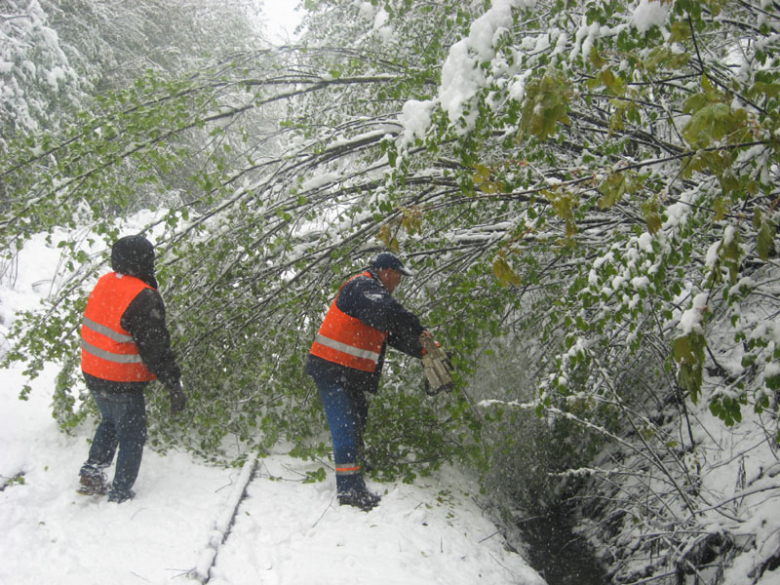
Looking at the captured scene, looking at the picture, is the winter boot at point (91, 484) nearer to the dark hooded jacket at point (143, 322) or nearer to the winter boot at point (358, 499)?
the dark hooded jacket at point (143, 322)

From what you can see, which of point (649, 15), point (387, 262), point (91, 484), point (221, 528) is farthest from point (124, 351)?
point (649, 15)

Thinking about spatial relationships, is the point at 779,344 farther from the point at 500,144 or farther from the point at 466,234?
the point at 466,234

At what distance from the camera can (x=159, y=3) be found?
14.0 m

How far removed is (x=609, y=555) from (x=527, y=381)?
163 cm

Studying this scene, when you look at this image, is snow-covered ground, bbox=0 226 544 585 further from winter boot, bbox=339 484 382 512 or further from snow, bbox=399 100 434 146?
snow, bbox=399 100 434 146

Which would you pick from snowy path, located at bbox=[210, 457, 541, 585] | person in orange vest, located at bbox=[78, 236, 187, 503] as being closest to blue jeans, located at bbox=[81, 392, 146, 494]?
person in orange vest, located at bbox=[78, 236, 187, 503]

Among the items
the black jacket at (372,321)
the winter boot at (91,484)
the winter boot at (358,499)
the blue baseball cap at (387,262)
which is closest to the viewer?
the winter boot at (91,484)

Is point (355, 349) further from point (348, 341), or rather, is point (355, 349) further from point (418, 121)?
point (418, 121)

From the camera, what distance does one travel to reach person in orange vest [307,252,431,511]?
404 centimetres

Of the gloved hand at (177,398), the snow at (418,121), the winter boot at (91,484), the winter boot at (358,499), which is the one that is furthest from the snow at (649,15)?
the winter boot at (91,484)

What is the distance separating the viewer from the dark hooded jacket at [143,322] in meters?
3.78

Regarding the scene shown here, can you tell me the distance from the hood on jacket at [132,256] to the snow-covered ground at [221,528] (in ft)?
5.22

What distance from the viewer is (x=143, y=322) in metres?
3.77

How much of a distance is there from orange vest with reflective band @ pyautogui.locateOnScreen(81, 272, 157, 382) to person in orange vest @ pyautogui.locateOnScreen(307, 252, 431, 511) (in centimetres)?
128
